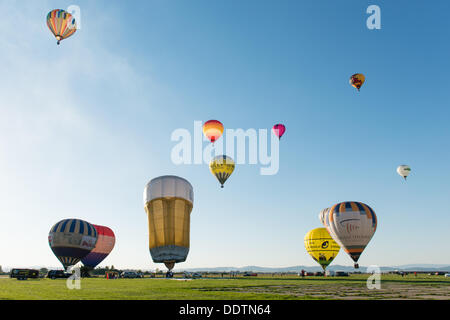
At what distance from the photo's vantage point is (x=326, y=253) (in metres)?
69.1

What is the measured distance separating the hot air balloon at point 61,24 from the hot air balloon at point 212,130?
66.7 ft

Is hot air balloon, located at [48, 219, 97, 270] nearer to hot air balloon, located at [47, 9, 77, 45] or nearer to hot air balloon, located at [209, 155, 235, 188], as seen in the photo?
hot air balloon, located at [209, 155, 235, 188]

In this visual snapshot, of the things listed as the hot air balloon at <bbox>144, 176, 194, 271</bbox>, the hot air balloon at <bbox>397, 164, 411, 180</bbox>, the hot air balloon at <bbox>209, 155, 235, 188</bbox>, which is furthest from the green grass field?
the hot air balloon at <bbox>397, 164, 411, 180</bbox>

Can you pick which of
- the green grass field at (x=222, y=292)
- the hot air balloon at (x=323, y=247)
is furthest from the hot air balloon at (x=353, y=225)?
the green grass field at (x=222, y=292)

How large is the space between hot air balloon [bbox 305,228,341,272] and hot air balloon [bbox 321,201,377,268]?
501 inches

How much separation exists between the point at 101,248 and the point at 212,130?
41185 millimetres

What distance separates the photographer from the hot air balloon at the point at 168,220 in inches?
1994

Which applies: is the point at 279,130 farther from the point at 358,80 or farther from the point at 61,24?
the point at 61,24

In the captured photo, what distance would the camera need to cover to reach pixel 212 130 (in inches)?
1967

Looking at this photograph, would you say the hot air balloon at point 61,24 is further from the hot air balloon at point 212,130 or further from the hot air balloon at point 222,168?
the hot air balloon at point 222,168
